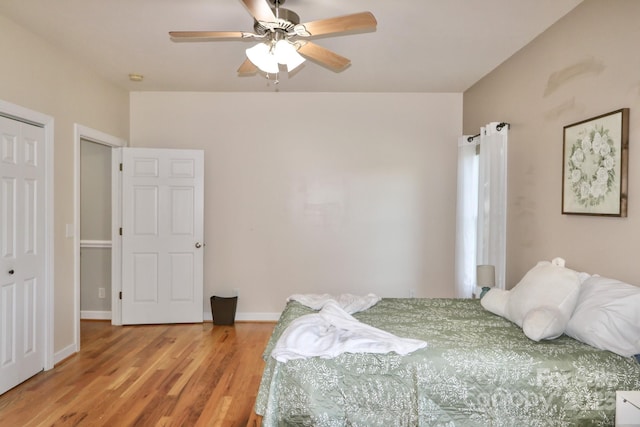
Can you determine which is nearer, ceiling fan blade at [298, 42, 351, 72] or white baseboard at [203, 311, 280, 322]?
ceiling fan blade at [298, 42, 351, 72]

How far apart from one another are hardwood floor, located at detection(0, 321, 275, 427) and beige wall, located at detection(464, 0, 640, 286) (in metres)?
2.40

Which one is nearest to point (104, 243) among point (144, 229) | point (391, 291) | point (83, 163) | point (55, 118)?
point (144, 229)

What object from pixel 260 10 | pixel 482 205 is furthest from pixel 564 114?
pixel 260 10

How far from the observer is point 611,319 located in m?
2.16

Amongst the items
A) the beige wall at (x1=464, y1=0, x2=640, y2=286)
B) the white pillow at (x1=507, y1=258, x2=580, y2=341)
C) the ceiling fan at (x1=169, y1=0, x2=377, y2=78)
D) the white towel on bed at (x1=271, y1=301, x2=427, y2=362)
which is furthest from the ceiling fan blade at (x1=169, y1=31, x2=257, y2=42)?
the white pillow at (x1=507, y1=258, x2=580, y2=341)

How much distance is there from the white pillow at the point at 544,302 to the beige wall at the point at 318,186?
2218mm

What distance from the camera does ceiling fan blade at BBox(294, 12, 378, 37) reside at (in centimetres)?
224

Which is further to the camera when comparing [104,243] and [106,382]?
[104,243]

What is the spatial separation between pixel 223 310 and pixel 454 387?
329 centimetres

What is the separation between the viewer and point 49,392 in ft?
10.2

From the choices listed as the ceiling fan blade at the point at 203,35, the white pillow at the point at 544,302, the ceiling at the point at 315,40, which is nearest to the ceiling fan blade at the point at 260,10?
the ceiling fan blade at the point at 203,35

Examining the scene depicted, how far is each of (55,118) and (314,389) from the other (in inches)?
124

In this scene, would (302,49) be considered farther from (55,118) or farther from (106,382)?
(106,382)

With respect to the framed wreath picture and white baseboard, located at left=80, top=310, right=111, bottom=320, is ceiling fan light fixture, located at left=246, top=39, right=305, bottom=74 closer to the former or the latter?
the framed wreath picture
